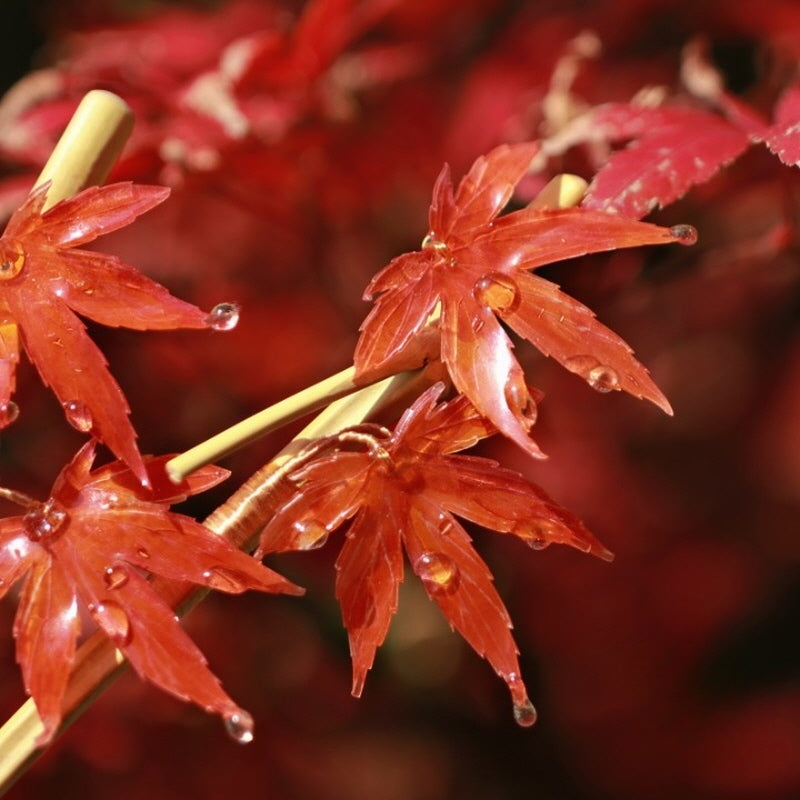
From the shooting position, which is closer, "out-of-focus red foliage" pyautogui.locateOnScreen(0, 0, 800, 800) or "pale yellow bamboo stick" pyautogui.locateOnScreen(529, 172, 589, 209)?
"pale yellow bamboo stick" pyautogui.locateOnScreen(529, 172, 589, 209)

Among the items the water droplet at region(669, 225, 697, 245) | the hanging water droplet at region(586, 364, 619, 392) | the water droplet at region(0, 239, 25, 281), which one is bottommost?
the hanging water droplet at region(586, 364, 619, 392)

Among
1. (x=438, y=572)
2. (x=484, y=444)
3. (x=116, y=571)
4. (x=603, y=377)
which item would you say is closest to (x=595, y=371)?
(x=603, y=377)

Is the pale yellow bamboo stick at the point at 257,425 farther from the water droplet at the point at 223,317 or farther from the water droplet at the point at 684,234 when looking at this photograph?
the water droplet at the point at 684,234

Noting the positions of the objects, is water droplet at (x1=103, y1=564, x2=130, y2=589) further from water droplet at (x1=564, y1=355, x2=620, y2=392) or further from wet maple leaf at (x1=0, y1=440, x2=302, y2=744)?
water droplet at (x1=564, y1=355, x2=620, y2=392)

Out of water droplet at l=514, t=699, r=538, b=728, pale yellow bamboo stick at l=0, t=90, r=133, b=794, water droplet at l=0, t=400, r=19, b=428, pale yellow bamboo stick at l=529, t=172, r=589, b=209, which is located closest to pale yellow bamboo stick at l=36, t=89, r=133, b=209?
pale yellow bamboo stick at l=0, t=90, r=133, b=794

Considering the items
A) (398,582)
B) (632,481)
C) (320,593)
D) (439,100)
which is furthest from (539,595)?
(398,582)

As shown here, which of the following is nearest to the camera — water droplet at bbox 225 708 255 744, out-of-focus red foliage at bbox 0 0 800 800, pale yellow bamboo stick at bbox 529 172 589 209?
water droplet at bbox 225 708 255 744

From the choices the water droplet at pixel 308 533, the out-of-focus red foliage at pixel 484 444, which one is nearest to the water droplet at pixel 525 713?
the water droplet at pixel 308 533

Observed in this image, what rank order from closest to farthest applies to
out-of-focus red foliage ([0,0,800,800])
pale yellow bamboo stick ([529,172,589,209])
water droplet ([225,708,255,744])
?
1. water droplet ([225,708,255,744])
2. pale yellow bamboo stick ([529,172,589,209])
3. out-of-focus red foliage ([0,0,800,800])

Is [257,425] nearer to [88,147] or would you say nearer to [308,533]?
[308,533]
